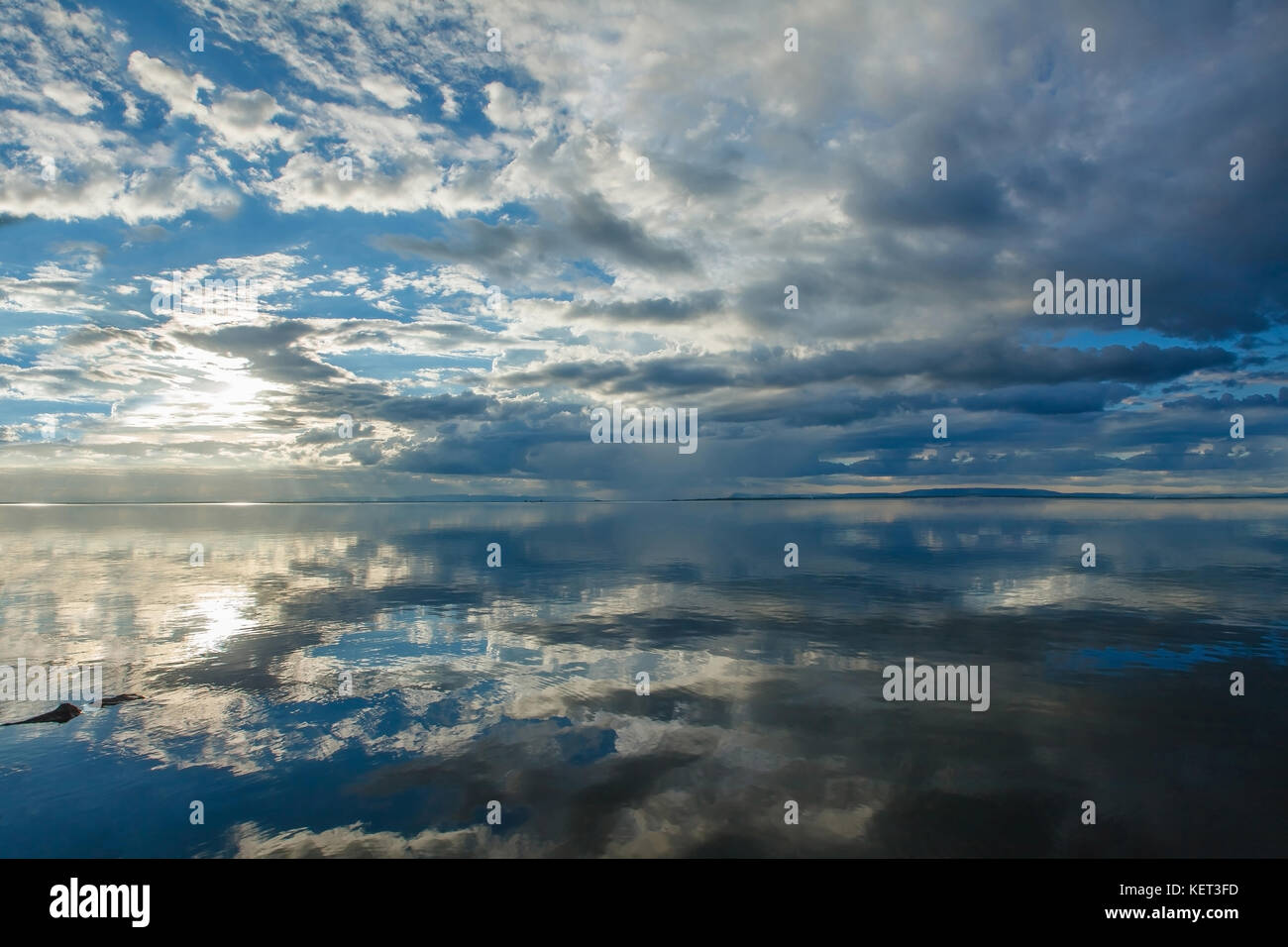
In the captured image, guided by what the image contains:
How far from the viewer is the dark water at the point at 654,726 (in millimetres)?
14680

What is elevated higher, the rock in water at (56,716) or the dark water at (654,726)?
the rock in water at (56,716)

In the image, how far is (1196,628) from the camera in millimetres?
32875

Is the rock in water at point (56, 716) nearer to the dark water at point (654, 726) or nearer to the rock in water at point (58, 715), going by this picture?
the rock in water at point (58, 715)

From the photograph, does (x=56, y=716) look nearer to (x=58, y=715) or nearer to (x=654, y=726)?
(x=58, y=715)

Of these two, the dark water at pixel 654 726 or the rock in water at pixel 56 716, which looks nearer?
the dark water at pixel 654 726

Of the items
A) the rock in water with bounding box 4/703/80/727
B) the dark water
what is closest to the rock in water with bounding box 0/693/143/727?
the rock in water with bounding box 4/703/80/727

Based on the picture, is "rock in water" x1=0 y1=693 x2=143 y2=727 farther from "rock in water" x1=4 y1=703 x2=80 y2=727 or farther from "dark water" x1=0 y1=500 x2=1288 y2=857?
"dark water" x1=0 y1=500 x2=1288 y2=857

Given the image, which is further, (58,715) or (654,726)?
(58,715)

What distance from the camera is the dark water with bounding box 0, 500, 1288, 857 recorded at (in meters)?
14.7

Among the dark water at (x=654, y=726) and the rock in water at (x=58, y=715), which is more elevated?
the rock in water at (x=58, y=715)

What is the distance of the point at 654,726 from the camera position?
68.6 ft

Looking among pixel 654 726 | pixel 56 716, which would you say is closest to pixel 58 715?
pixel 56 716

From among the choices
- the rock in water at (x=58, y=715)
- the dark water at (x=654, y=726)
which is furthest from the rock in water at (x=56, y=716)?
the dark water at (x=654, y=726)
